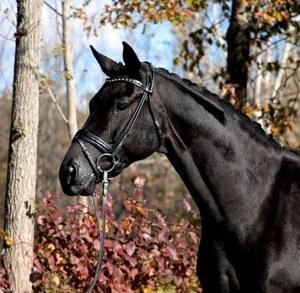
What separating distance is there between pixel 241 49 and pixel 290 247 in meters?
6.73

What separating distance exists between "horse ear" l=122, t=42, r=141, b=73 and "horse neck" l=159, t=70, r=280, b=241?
0.66 feet

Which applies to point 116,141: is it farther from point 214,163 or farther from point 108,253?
point 108,253

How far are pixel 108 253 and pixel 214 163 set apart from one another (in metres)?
3.08

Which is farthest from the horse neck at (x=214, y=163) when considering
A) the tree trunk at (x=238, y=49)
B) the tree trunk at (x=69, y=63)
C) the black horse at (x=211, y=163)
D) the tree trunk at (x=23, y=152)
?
the tree trunk at (x=238, y=49)

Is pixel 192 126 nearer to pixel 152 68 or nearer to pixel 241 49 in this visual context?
pixel 152 68

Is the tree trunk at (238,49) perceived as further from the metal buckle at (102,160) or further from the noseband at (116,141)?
the metal buckle at (102,160)

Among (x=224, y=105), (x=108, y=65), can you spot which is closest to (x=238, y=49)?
(x=224, y=105)

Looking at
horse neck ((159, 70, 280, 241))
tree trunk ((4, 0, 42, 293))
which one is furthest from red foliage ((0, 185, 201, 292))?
horse neck ((159, 70, 280, 241))

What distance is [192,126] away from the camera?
420cm

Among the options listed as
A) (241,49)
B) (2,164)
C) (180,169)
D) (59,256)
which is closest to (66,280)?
(59,256)

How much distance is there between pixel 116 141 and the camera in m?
4.07

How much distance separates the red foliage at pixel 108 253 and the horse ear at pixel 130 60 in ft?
9.62

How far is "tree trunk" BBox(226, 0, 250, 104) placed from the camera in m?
10.4

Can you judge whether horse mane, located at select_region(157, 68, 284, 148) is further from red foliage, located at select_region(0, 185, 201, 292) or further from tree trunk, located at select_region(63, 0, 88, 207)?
tree trunk, located at select_region(63, 0, 88, 207)
